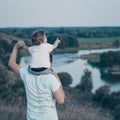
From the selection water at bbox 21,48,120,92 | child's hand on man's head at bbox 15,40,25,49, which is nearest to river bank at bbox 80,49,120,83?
water at bbox 21,48,120,92

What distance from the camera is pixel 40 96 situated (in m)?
2.64

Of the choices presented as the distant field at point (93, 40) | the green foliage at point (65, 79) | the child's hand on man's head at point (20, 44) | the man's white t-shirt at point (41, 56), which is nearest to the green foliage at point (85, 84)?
the green foliage at point (65, 79)

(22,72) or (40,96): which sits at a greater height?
(22,72)

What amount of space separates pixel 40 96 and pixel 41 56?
0.29m

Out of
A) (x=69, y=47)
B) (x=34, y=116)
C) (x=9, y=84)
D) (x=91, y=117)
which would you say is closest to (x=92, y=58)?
(x=69, y=47)

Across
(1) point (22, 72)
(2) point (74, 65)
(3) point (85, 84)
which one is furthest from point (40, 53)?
(2) point (74, 65)

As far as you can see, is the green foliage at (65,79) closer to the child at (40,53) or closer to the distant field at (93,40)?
the distant field at (93,40)

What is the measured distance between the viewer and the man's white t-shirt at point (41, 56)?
103 inches

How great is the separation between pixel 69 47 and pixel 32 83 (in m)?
13.9

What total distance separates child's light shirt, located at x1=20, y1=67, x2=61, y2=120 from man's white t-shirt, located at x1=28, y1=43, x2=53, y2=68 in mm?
82

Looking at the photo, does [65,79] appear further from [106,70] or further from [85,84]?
[106,70]

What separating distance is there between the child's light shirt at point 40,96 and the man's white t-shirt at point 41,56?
0.08 metres

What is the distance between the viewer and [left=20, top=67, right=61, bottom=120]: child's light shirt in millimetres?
2594

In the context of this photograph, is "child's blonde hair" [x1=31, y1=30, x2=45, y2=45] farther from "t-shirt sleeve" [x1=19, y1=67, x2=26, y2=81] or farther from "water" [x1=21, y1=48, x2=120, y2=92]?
"water" [x1=21, y1=48, x2=120, y2=92]
